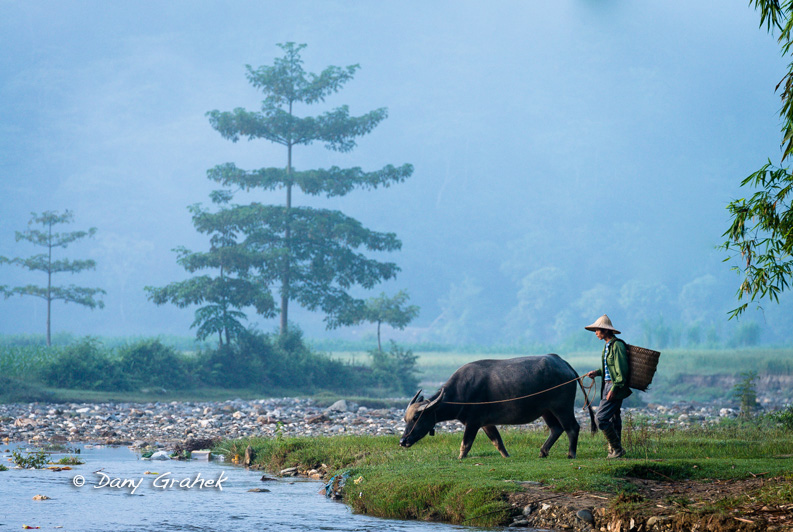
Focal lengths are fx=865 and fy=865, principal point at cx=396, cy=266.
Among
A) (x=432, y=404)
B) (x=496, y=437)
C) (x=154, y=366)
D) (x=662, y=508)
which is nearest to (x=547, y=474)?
(x=662, y=508)

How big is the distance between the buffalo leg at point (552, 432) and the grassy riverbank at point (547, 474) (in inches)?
7.2

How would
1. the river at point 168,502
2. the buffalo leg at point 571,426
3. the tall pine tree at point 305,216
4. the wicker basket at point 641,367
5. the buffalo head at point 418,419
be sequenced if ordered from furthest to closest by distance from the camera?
the tall pine tree at point 305,216 → the buffalo head at point 418,419 → the buffalo leg at point 571,426 → the wicker basket at point 641,367 → the river at point 168,502

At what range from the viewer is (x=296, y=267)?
144 ft

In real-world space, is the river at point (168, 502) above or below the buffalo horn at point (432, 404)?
below

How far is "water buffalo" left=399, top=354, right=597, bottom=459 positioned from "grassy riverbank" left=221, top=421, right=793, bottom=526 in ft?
1.44

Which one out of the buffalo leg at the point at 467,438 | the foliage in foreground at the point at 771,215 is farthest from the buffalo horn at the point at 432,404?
the foliage in foreground at the point at 771,215

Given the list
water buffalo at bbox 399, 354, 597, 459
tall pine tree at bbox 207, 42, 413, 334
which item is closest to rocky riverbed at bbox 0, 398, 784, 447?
water buffalo at bbox 399, 354, 597, 459

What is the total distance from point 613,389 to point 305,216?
3381 centimetres

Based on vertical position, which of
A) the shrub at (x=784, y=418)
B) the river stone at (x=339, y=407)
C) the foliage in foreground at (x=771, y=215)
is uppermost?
the foliage in foreground at (x=771, y=215)

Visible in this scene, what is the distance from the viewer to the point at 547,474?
36.0ft

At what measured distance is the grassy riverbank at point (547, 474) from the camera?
9.60m

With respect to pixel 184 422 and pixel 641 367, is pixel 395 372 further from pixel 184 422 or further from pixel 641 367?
pixel 641 367

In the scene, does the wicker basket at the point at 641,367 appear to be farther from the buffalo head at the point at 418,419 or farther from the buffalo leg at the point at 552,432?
the buffalo head at the point at 418,419

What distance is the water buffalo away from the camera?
13367 mm
